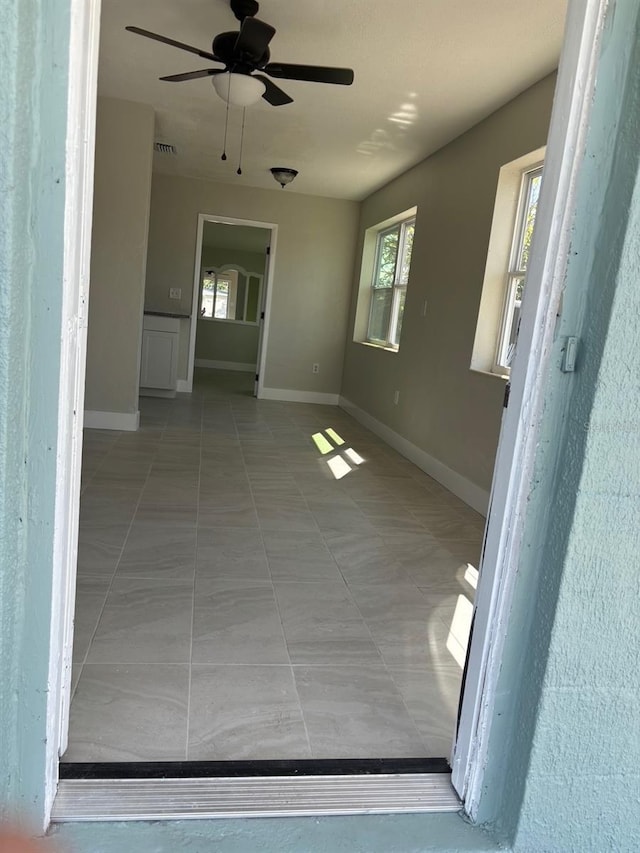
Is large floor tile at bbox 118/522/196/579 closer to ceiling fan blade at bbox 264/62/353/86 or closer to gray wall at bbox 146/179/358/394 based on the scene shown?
ceiling fan blade at bbox 264/62/353/86

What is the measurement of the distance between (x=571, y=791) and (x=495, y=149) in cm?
381

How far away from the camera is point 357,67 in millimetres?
3557

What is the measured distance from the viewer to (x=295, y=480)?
422cm

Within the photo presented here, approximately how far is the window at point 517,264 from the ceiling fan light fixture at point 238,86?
1755 millimetres

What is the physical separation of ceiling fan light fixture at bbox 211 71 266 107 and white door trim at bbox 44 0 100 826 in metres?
2.36

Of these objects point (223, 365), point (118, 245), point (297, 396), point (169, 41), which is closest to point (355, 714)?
point (169, 41)

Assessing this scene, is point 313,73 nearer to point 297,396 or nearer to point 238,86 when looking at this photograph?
point 238,86

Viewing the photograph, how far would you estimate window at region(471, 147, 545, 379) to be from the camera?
3.88 m

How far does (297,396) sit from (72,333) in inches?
269

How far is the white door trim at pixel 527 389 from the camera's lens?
3.84ft

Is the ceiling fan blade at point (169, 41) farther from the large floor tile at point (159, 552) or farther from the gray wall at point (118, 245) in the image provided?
the large floor tile at point (159, 552)

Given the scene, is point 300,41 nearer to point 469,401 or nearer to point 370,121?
point 370,121

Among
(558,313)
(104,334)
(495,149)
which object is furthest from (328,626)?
(104,334)

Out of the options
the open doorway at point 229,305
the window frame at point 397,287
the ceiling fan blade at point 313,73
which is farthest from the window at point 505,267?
the open doorway at point 229,305
